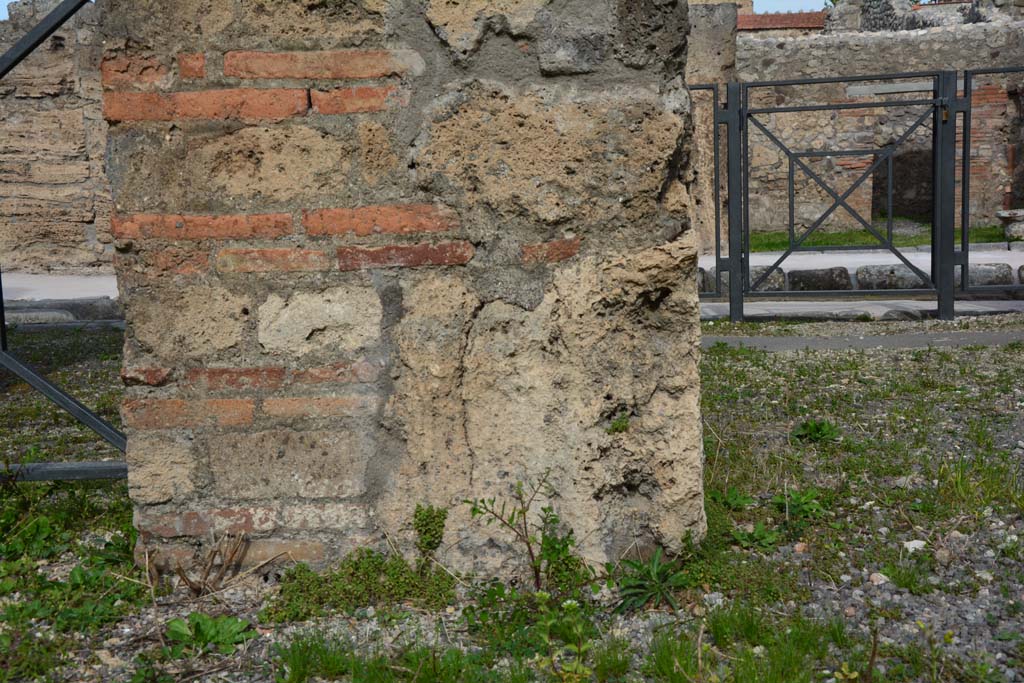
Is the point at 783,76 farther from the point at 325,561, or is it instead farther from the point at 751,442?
the point at 325,561

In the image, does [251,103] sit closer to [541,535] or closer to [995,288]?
[541,535]

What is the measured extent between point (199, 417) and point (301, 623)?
0.60 meters

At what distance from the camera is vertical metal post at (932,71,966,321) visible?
760 centimetres

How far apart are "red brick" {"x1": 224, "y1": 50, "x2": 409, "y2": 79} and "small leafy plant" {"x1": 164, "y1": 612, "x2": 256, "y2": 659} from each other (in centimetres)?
133

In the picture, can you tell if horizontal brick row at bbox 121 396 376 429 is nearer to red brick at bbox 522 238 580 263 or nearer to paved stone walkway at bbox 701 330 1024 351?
red brick at bbox 522 238 580 263

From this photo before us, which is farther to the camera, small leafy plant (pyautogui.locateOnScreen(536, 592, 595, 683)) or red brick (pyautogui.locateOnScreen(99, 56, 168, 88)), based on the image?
red brick (pyautogui.locateOnScreen(99, 56, 168, 88))

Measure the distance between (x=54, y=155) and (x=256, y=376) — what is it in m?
10.8

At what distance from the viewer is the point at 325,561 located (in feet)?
8.62

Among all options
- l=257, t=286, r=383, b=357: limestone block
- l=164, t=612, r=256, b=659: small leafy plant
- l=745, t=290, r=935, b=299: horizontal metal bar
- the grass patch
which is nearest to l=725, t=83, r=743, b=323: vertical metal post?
l=745, t=290, r=935, b=299: horizontal metal bar

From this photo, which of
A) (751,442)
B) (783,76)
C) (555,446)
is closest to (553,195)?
(555,446)

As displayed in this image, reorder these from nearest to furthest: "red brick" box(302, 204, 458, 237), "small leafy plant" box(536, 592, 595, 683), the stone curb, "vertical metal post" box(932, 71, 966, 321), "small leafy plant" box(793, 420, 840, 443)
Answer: "small leafy plant" box(536, 592, 595, 683) → "red brick" box(302, 204, 458, 237) → "small leafy plant" box(793, 420, 840, 443) → "vertical metal post" box(932, 71, 966, 321) → the stone curb

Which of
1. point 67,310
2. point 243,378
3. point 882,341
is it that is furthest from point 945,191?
point 67,310

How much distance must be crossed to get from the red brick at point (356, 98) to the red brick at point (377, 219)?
0.25 metres

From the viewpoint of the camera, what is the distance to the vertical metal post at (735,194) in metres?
7.93
